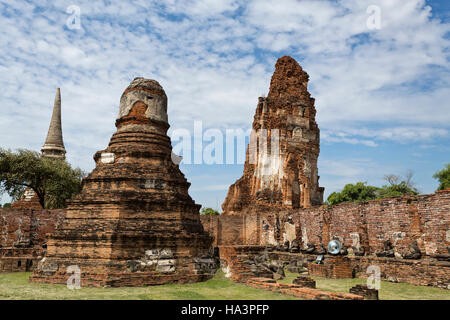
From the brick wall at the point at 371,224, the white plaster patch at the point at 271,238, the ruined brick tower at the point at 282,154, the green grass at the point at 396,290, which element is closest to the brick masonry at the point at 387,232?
the brick wall at the point at 371,224

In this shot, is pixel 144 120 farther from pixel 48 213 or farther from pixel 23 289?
pixel 48 213

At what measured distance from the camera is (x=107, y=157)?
13.2m

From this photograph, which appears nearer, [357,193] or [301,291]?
[301,291]

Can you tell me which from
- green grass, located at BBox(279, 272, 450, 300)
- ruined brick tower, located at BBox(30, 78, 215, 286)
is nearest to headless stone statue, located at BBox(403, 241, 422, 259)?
green grass, located at BBox(279, 272, 450, 300)

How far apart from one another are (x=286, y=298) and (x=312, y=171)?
18.4 m

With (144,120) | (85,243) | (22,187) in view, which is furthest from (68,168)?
(85,243)

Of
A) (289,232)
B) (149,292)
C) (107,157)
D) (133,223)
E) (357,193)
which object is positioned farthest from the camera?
(357,193)

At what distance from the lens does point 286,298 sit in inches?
328

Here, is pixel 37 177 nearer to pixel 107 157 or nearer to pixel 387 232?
pixel 107 157

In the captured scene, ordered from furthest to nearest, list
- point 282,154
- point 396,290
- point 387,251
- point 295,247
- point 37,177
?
point 282,154 → point 37,177 → point 295,247 → point 387,251 → point 396,290

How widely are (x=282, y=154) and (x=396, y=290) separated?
1578 cm

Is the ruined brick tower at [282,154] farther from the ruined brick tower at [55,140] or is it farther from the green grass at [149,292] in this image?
the green grass at [149,292]

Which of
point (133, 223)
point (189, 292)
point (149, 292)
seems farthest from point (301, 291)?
point (133, 223)

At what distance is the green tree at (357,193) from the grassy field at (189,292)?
2752 cm
